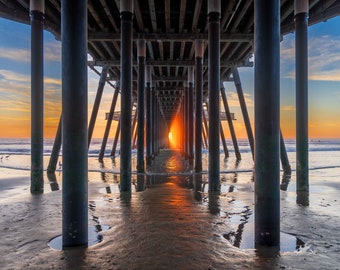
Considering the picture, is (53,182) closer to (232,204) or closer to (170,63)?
(232,204)

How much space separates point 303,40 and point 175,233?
601cm

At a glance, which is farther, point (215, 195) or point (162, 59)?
point (162, 59)

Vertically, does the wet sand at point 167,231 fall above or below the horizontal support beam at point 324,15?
below

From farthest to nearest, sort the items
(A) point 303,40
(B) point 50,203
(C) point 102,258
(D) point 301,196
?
(A) point 303,40, (D) point 301,196, (B) point 50,203, (C) point 102,258

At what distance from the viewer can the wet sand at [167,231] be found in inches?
125

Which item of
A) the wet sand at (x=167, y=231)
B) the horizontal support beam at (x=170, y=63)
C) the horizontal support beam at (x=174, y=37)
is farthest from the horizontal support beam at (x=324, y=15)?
the wet sand at (x=167, y=231)

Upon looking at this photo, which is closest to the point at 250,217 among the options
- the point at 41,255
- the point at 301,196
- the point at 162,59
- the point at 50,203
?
the point at 301,196

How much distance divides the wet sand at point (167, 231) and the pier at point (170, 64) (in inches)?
15.1

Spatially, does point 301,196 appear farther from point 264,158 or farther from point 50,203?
point 50,203

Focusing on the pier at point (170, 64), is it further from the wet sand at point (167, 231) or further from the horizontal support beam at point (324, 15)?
the wet sand at point (167, 231)

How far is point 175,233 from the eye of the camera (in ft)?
13.5

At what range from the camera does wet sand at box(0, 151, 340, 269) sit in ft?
10.4

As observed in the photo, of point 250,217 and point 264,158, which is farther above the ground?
point 264,158

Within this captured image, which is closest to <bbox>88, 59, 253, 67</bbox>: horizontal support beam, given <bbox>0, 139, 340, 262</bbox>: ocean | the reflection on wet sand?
the reflection on wet sand
